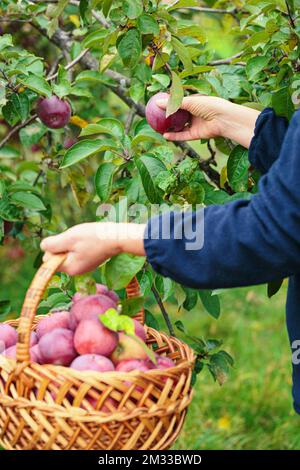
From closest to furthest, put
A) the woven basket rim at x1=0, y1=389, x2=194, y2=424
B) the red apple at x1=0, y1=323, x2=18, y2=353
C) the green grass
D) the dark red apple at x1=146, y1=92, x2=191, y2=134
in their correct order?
1. the woven basket rim at x1=0, y1=389, x2=194, y2=424
2. the red apple at x1=0, y1=323, x2=18, y2=353
3. the dark red apple at x1=146, y1=92, x2=191, y2=134
4. the green grass

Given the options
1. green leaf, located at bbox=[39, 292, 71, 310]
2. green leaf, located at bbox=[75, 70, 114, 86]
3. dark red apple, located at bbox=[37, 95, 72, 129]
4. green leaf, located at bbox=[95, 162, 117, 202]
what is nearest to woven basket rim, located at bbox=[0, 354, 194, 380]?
green leaf, located at bbox=[39, 292, 71, 310]

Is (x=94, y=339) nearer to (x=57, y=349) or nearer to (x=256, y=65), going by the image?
(x=57, y=349)

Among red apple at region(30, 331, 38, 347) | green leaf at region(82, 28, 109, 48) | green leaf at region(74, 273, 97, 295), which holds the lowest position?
red apple at region(30, 331, 38, 347)

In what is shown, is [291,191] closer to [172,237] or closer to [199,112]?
[172,237]

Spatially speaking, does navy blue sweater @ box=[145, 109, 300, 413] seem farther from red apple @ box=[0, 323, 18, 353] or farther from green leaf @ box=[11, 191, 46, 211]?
green leaf @ box=[11, 191, 46, 211]

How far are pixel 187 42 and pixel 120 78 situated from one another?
268mm

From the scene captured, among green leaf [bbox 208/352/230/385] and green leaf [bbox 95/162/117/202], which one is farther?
green leaf [bbox 208/352/230/385]

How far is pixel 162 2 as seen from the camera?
1.65 metres

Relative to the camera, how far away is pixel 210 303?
1.69 m

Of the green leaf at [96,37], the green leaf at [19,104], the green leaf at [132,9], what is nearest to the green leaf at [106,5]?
the green leaf at [132,9]

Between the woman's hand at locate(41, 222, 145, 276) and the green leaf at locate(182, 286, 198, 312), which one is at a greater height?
the woman's hand at locate(41, 222, 145, 276)

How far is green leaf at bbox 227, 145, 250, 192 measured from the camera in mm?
1598

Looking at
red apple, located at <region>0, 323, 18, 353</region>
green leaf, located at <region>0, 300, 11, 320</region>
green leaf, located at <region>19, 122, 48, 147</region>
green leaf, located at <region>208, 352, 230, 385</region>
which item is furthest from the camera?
green leaf, located at <region>19, 122, 48, 147</region>

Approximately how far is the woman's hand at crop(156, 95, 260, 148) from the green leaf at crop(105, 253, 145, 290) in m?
0.43
